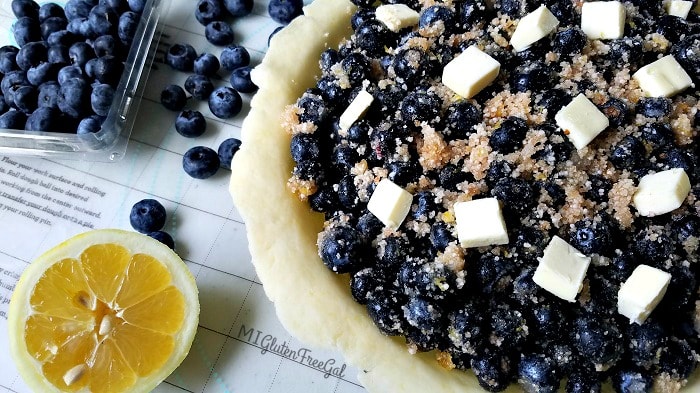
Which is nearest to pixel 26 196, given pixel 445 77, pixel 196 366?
pixel 196 366

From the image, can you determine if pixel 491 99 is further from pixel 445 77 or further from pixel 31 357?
pixel 31 357

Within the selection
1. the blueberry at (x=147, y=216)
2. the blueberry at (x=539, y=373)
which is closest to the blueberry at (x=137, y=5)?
the blueberry at (x=147, y=216)

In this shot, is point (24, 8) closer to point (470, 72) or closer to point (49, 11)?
point (49, 11)

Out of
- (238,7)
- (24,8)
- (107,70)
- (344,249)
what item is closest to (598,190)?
(344,249)

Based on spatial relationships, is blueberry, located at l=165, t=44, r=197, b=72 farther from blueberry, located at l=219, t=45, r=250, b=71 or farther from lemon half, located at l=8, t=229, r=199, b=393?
lemon half, located at l=8, t=229, r=199, b=393

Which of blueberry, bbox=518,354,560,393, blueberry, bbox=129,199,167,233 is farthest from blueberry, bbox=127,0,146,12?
blueberry, bbox=518,354,560,393

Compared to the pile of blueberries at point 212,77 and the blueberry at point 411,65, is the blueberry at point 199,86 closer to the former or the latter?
the pile of blueberries at point 212,77

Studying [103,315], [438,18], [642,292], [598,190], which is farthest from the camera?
[103,315]
